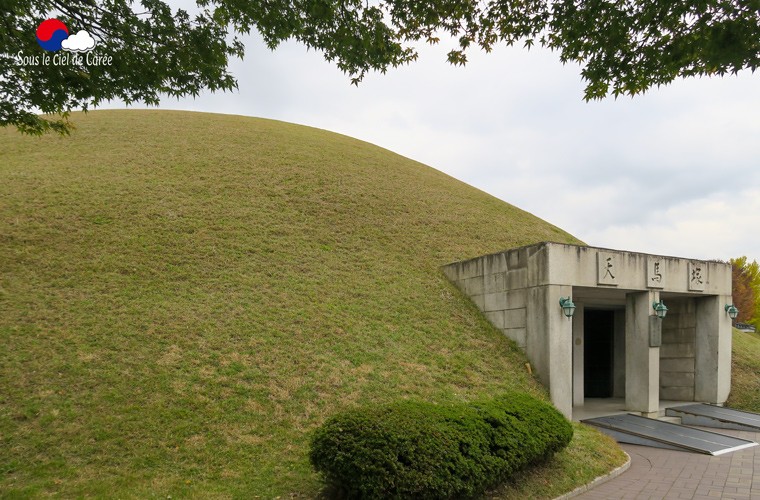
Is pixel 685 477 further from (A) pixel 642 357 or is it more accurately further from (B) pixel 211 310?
(B) pixel 211 310

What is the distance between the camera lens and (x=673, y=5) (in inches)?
181

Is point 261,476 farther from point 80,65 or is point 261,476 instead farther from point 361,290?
point 361,290

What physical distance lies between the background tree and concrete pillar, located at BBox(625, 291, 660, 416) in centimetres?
4354

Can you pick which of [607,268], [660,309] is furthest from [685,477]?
[660,309]

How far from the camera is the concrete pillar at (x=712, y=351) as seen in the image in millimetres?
13262

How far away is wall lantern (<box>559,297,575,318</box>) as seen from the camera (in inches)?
413

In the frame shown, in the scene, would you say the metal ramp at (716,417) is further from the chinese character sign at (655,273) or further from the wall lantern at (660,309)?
the chinese character sign at (655,273)

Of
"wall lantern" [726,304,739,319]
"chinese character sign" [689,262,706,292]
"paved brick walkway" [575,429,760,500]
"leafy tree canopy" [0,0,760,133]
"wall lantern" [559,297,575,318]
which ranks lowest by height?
"paved brick walkway" [575,429,760,500]

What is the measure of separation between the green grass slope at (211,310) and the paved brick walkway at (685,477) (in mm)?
761

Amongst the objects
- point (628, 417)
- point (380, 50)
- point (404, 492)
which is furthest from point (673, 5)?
point (628, 417)

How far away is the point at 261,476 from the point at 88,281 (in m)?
8.18

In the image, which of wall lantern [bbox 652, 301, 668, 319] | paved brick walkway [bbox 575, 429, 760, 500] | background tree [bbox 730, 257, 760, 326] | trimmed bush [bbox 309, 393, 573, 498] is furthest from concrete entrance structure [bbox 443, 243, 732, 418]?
background tree [bbox 730, 257, 760, 326]

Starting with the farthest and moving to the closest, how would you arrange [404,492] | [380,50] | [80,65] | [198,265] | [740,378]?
[740,378] < [198,265] < [80,65] < [380,50] < [404,492]

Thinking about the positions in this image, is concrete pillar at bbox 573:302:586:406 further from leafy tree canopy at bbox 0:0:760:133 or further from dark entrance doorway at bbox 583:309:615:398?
leafy tree canopy at bbox 0:0:760:133
